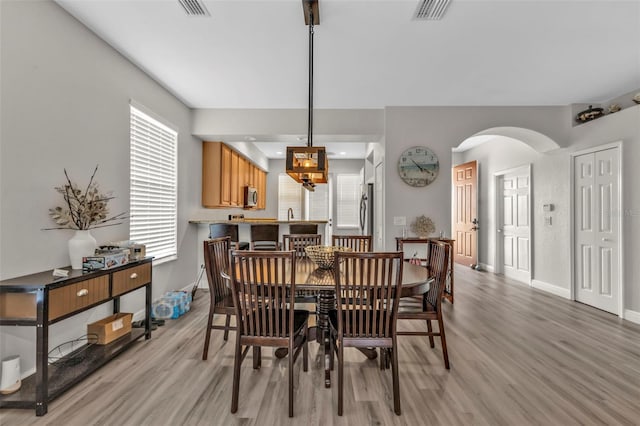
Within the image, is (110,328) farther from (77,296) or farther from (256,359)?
(256,359)

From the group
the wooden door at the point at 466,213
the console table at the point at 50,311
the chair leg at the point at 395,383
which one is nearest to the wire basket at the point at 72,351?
the console table at the point at 50,311

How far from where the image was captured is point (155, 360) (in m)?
2.56

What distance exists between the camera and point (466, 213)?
6.74 metres

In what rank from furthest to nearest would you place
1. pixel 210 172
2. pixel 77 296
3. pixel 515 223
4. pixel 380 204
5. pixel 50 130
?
1. pixel 515 223
2. pixel 210 172
3. pixel 380 204
4. pixel 50 130
5. pixel 77 296

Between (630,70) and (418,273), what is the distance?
137 inches

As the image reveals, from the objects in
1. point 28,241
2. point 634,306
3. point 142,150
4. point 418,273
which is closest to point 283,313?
point 418,273

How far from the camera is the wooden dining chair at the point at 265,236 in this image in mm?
4520

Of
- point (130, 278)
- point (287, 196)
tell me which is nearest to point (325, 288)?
point (130, 278)

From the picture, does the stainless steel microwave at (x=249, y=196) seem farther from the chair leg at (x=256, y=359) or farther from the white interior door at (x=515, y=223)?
the white interior door at (x=515, y=223)

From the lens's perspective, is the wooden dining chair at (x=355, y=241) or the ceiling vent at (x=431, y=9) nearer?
the ceiling vent at (x=431, y=9)

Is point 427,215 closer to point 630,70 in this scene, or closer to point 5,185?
point 630,70

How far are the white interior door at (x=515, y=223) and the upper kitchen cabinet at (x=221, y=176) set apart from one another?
506cm

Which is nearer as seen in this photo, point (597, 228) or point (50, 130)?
point (50, 130)

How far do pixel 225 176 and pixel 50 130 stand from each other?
3.04 meters
